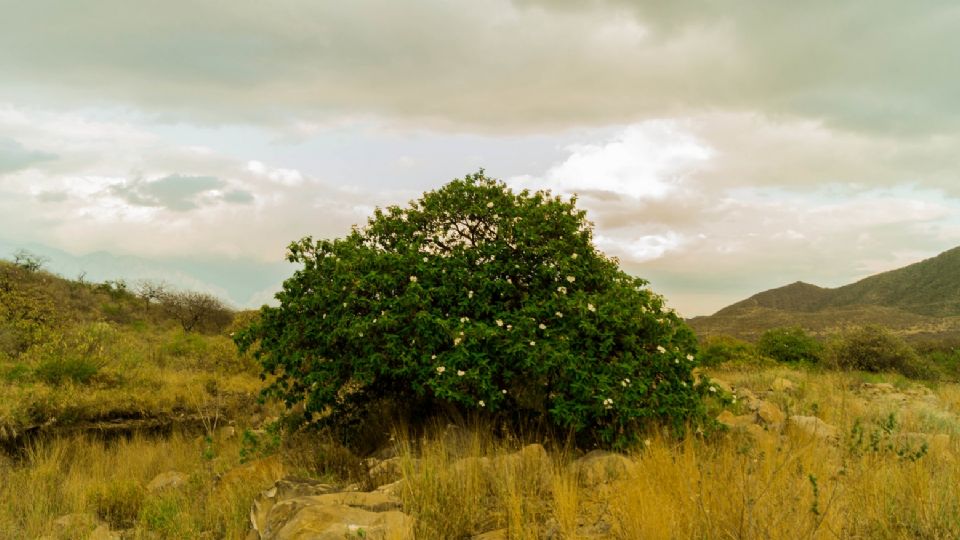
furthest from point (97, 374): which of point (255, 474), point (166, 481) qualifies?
point (255, 474)

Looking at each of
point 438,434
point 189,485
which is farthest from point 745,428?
point 189,485

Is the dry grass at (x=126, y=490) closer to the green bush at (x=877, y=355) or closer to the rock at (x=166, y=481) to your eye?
the rock at (x=166, y=481)

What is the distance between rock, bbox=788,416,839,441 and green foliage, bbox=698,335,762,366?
37.1 ft

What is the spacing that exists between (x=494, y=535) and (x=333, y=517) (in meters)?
1.25

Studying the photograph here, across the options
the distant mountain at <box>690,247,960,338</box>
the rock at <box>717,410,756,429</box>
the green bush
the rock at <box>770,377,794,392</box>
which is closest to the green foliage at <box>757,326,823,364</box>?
the green bush

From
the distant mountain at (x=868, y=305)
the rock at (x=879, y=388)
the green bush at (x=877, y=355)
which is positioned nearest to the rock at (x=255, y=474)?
the rock at (x=879, y=388)

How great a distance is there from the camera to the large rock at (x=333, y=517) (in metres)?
4.32

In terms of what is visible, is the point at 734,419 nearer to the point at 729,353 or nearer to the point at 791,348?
the point at 729,353

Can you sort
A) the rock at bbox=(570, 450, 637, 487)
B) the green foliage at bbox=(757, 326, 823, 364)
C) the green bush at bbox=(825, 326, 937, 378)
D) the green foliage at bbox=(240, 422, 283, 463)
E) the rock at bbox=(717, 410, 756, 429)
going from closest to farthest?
the rock at bbox=(570, 450, 637, 487) < the rock at bbox=(717, 410, 756, 429) < the green foliage at bbox=(240, 422, 283, 463) < the green bush at bbox=(825, 326, 937, 378) < the green foliage at bbox=(757, 326, 823, 364)

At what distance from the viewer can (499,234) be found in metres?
8.64

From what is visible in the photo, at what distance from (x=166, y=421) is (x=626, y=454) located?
10.2 m

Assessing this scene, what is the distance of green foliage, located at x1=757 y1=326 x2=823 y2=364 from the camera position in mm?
20141

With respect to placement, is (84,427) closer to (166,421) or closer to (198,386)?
(166,421)

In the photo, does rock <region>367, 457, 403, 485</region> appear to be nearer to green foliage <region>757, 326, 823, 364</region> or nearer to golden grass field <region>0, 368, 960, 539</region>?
golden grass field <region>0, 368, 960, 539</region>
